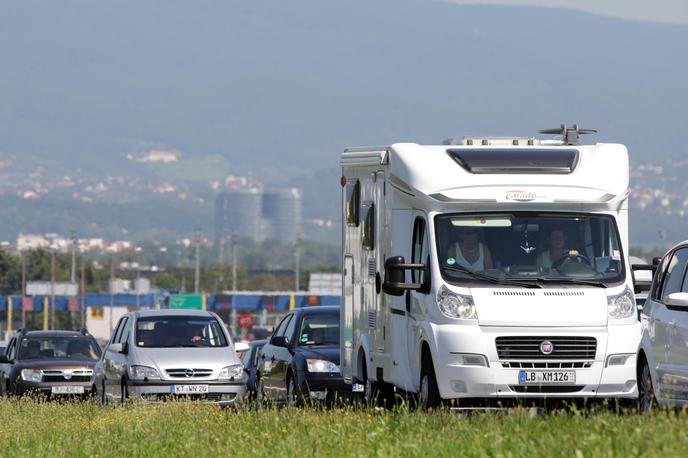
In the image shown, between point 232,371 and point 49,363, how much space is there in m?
7.02

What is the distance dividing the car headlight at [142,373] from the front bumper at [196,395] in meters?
0.09

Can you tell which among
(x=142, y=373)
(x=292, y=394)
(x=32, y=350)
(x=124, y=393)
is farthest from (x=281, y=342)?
(x=32, y=350)

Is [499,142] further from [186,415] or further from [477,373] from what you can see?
[186,415]

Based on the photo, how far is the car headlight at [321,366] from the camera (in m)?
21.9

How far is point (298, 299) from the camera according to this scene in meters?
149

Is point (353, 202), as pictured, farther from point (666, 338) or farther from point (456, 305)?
point (666, 338)

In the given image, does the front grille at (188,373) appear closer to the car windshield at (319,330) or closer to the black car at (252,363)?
the car windshield at (319,330)

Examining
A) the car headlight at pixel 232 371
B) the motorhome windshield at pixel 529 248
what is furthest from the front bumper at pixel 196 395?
the motorhome windshield at pixel 529 248

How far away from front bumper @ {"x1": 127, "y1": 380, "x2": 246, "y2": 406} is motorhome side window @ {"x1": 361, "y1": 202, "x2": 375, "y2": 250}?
553 centimetres

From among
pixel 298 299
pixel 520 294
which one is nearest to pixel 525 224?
pixel 520 294

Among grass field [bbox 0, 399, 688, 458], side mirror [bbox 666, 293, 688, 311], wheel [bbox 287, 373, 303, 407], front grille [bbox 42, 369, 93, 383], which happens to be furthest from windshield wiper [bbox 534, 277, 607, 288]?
front grille [bbox 42, 369, 93, 383]

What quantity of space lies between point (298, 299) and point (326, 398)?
127 m

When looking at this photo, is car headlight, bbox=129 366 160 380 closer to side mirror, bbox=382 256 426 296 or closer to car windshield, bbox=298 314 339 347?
car windshield, bbox=298 314 339 347

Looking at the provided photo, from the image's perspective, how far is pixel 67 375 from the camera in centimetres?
2958
